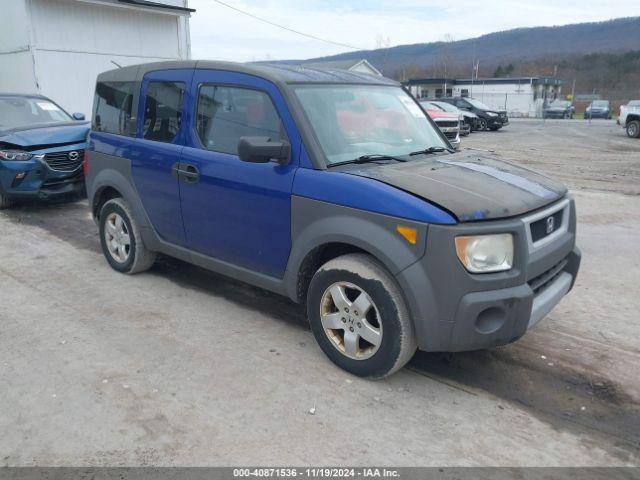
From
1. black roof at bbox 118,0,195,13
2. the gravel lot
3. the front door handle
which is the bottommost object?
the gravel lot

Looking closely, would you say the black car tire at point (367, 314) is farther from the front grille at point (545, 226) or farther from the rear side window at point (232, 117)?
the rear side window at point (232, 117)

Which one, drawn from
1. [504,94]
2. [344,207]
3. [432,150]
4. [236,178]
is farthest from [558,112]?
[344,207]

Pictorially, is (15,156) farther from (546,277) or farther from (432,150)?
(546,277)

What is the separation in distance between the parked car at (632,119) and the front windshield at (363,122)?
20.5 meters

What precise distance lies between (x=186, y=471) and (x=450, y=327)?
1573 millimetres

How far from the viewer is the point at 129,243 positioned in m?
5.27

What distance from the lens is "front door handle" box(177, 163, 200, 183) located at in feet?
14.0

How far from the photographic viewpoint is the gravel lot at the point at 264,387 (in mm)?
2869

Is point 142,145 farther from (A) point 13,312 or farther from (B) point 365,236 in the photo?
(B) point 365,236

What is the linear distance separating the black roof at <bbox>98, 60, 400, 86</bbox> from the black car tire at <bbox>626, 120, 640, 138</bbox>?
20750 mm

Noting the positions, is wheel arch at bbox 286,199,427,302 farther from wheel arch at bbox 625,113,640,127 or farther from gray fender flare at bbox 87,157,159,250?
wheel arch at bbox 625,113,640,127

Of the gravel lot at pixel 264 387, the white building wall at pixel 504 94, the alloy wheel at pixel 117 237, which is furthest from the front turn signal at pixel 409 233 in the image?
the white building wall at pixel 504 94

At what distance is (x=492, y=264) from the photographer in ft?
10.1

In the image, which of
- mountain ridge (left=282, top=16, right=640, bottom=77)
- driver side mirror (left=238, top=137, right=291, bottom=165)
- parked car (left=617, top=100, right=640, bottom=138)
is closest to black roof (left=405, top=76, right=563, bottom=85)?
parked car (left=617, top=100, right=640, bottom=138)
